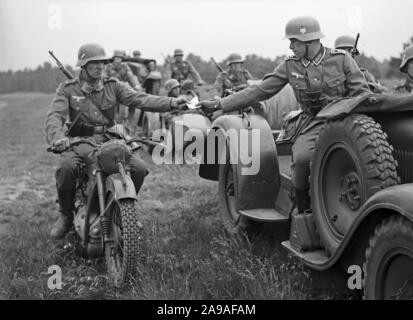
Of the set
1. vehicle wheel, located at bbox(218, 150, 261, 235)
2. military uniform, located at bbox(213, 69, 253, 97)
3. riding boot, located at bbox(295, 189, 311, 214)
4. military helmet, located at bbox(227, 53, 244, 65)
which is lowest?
vehicle wheel, located at bbox(218, 150, 261, 235)

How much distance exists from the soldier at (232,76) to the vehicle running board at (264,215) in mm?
9090

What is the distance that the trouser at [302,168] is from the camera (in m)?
4.64

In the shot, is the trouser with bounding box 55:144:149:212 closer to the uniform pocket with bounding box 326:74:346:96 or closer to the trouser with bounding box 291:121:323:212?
the trouser with bounding box 291:121:323:212

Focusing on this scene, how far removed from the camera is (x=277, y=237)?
575 centimetres

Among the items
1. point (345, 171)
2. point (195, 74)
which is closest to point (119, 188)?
point (345, 171)

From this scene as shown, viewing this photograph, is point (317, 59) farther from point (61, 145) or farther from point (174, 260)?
point (61, 145)

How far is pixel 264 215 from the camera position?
5.25 m

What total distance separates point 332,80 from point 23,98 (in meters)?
31.9

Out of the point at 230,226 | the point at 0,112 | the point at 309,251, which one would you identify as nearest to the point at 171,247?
the point at 230,226

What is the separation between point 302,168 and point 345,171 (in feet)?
1.81

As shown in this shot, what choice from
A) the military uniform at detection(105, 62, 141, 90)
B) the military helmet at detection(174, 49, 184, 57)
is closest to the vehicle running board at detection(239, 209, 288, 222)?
the military uniform at detection(105, 62, 141, 90)

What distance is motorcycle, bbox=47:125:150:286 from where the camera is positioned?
4715 mm

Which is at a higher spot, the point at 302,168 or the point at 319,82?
the point at 319,82

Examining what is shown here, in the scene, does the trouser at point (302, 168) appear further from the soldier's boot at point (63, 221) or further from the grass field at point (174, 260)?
the soldier's boot at point (63, 221)
